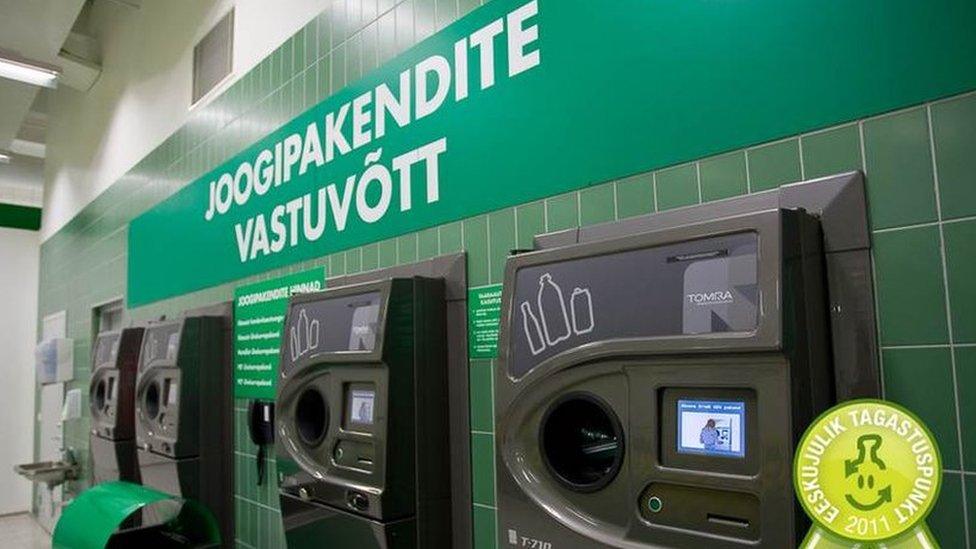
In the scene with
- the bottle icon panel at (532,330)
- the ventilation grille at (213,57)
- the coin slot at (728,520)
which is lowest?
the coin slot at (728,520)

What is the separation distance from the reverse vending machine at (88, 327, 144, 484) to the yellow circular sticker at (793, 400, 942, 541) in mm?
3959

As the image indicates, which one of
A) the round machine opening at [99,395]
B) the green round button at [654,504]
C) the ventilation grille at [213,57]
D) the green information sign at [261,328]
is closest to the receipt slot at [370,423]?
the green information sign at [261,328]

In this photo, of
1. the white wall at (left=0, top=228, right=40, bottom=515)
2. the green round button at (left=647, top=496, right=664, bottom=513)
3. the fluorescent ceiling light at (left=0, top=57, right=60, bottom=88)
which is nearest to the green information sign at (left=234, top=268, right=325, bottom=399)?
the green round button at (left=647, top=496, right=664, bottom=513)

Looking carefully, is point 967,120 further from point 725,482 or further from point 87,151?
point 87,151

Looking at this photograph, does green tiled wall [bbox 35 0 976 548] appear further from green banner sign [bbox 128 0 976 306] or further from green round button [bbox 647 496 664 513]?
green round button [bbox 647 496 664 513]

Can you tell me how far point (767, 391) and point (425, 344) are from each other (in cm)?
110

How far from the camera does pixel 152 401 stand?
3582 millimetres

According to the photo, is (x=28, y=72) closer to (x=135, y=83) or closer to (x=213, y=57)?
(x=135, y=83)

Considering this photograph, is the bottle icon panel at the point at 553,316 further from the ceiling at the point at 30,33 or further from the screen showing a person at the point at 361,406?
the ceiling at the point at 30,33

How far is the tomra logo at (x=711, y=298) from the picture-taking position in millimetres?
1095

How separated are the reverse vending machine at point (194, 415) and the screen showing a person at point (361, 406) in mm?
1656

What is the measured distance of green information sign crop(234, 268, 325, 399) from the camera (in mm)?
2918

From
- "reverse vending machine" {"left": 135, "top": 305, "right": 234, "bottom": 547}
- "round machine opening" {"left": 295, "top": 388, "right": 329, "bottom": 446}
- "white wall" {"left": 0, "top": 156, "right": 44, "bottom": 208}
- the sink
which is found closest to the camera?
"round machine opening" {"left": 295, "top": 388, "right": 329, "bottom": 446}

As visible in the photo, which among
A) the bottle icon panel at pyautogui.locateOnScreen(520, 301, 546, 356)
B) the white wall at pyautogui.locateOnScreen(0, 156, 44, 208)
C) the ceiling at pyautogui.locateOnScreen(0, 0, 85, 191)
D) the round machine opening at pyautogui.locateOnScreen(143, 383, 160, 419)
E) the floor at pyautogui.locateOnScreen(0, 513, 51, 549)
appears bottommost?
the floor at pyautogui.locateOnScreen(0, 513, 51, 549)
